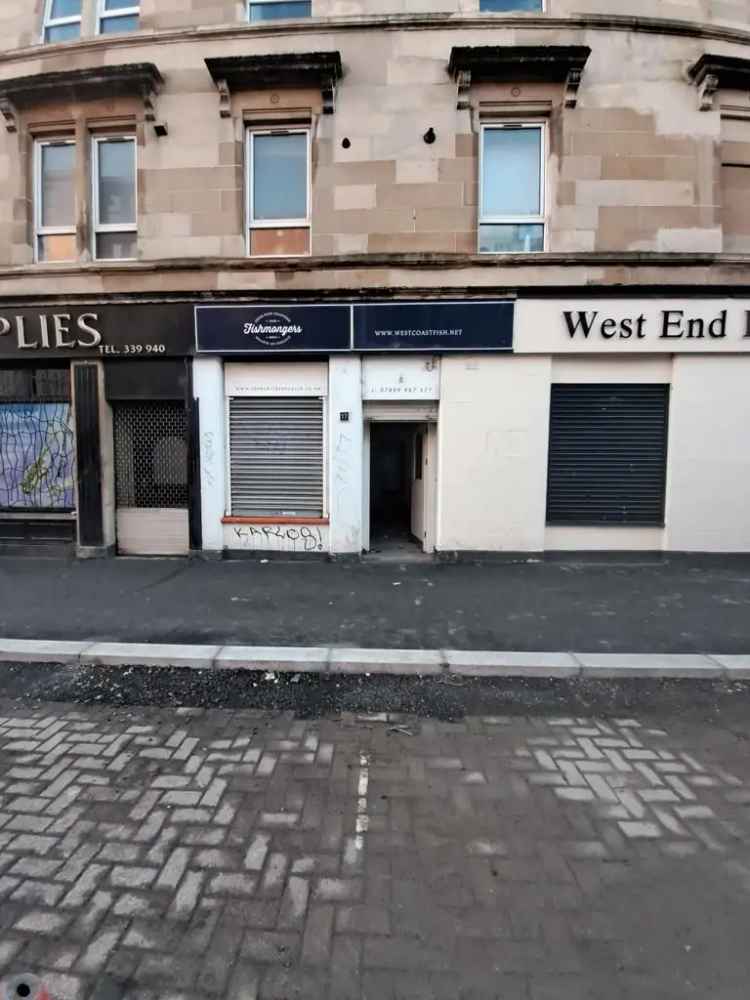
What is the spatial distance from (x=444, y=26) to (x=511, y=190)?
2.47 metres

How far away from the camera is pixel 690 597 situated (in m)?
6.14

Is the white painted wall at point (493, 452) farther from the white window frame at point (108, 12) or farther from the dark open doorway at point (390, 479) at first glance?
the white window frame at point (108, 12)

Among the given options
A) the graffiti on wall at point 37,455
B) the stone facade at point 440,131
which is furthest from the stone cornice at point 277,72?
the graffiti on wall at point 37,455

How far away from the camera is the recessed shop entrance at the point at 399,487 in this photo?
27.0 ft

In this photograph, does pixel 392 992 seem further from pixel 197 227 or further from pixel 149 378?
pixel 197 227

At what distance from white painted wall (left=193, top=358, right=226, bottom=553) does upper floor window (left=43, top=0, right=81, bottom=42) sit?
5.83 metres

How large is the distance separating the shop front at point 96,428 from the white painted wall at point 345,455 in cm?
222

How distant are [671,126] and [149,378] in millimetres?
8800

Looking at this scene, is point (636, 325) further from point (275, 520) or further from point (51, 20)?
point (51, 20)

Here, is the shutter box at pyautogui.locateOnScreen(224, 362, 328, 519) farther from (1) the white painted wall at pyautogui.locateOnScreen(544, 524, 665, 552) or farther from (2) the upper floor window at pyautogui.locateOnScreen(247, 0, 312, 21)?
(2) the upper floor window at pyautogui.locateOnScreen(247, 0, 312, 21)

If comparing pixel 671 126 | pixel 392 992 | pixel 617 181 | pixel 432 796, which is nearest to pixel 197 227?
pixel 617 181

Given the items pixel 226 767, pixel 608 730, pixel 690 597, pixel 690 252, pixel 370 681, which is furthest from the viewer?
pixel 690 252

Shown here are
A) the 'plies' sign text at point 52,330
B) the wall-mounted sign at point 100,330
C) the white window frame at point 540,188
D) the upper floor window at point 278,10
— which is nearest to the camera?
the white window frame at point 540,188

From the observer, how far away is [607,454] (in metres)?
7.88
